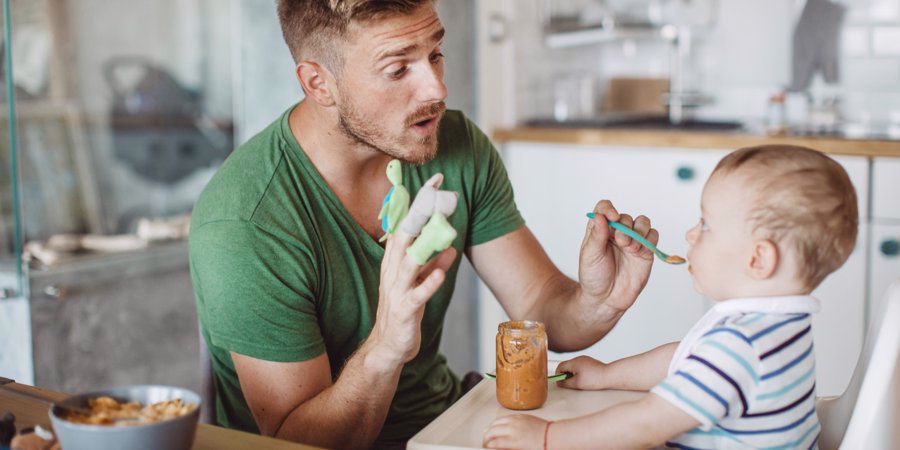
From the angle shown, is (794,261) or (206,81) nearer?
(794,261)

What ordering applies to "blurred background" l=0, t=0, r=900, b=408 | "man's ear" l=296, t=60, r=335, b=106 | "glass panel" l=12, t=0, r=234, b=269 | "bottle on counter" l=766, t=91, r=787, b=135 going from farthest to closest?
"bottle on counter" l=766, t=91, r=787, b=135 < "glass panel" l=12, t=0, r=234, b=269 < "blurred background" l=0, t=0, r=900, b=408 < "man's ear" l=296, t=60, r=335, b=106

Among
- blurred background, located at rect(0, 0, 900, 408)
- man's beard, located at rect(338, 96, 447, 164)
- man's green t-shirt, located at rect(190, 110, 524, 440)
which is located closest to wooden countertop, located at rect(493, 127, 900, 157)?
blurred background, located at rect(0, 0, 900, 408)

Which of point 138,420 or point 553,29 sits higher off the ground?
point 553,29

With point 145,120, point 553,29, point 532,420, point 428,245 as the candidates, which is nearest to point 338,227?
point 428,245

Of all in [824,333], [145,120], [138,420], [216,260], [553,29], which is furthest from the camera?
[553,29]

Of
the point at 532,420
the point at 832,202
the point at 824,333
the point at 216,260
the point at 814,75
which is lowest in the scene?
the point at 824,333

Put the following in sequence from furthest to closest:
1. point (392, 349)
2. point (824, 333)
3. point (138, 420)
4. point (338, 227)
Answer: point (824, 333)
point (338, 227)
point (392, 349)
point (138, 420)

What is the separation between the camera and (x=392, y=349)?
134 cm

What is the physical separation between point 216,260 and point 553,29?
244 centimetres

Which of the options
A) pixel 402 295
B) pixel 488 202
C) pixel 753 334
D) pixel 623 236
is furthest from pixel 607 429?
pixel 488 202

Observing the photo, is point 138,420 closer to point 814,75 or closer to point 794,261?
point 794,261

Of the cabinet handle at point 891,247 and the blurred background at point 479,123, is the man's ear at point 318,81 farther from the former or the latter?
the cabinet handle at point 891,247

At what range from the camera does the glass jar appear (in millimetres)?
1283

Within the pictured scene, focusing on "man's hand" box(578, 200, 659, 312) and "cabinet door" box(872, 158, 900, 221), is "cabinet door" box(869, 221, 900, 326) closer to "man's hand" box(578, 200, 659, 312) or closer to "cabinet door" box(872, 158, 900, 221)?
"cabinet door" box(872, 158, 900, 221)
